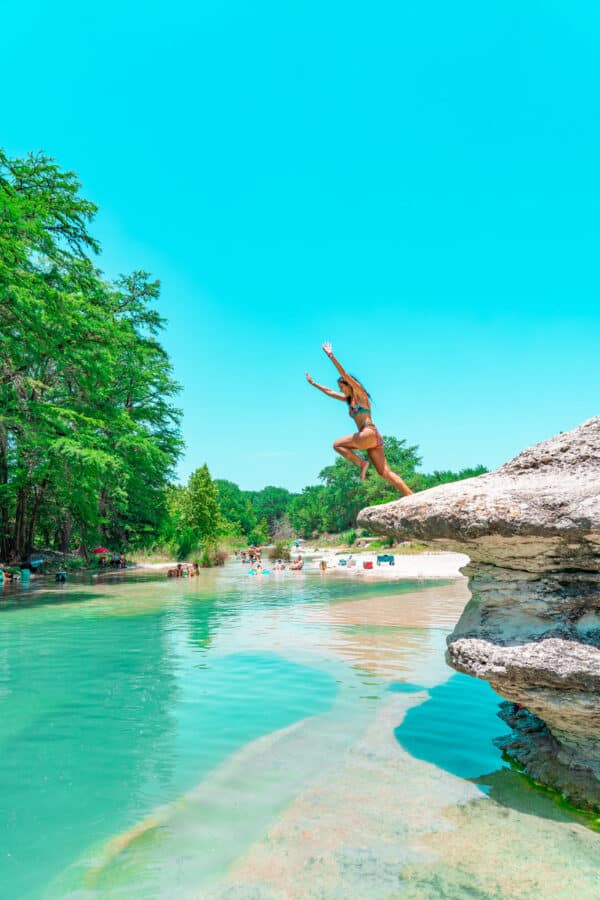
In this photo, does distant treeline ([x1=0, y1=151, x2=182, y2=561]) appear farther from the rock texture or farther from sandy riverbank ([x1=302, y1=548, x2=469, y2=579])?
the rock texture

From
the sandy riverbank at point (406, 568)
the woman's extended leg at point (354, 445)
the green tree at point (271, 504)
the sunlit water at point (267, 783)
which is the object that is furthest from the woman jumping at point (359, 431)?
the green tree at point (271, 504)

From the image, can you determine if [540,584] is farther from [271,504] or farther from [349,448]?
[271,504]

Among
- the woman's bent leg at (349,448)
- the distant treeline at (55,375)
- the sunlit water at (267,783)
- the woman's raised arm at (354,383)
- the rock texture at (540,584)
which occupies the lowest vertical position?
the sunlit water at (267,783)

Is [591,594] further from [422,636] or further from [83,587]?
[83,587]

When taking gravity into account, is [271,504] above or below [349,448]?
above

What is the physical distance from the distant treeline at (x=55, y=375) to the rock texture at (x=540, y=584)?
14.9m

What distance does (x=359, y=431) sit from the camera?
678 cm

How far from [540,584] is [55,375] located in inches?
882

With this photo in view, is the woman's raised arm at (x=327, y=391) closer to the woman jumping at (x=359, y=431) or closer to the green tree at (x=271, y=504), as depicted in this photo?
the woman jumping at (x=359, y=431)

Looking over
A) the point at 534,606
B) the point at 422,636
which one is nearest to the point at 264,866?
the point at 534,606

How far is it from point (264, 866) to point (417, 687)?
407 centimetres

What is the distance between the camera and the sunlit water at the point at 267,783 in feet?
10.5

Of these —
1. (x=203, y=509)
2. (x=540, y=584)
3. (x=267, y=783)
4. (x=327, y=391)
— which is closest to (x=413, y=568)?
(x=203, y=509)

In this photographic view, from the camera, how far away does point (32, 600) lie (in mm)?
16656
